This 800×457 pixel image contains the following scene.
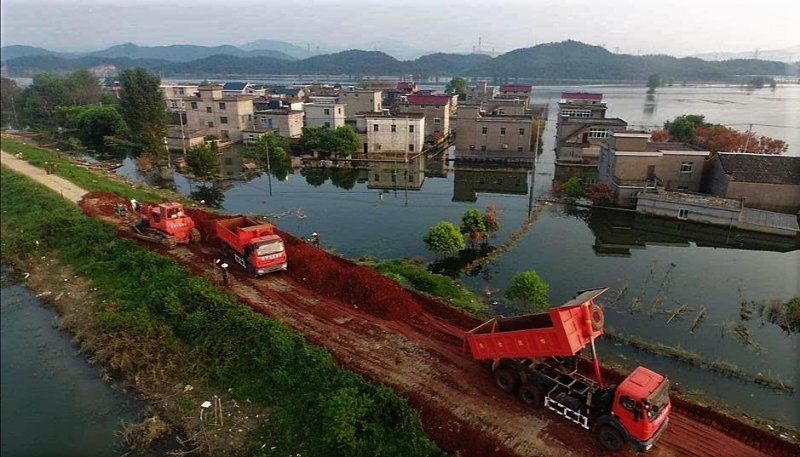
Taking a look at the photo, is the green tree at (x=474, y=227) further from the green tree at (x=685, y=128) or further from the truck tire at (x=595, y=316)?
the green tree at (x=685, y=128)

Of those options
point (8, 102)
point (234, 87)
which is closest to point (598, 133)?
point (234, 87)

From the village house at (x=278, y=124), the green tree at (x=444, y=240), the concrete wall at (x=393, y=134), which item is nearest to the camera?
the green tree at (x=444, y=240)


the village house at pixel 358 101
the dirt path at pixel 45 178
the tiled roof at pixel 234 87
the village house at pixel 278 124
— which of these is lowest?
the dirt path at pixel 45 178

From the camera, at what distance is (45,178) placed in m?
27.5

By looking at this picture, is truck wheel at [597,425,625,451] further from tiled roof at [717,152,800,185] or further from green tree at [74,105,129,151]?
green tree at [74,105,129,151]

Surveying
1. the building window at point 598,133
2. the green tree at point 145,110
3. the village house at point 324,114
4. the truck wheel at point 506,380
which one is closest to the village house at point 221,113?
the village house at point 324,114

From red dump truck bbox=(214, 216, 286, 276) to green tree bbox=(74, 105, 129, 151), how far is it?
37.6m

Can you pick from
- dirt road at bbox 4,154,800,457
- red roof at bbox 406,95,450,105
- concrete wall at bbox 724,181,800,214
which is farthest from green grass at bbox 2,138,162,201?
concrete wall at bbox 724,181,800,214

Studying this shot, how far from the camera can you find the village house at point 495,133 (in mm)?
37875

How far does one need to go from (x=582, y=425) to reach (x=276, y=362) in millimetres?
6664

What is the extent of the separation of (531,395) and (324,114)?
40.9 metres

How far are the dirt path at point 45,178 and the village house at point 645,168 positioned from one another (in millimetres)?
28255

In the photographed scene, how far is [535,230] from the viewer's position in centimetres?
2278

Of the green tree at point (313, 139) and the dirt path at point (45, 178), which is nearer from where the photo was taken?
the dirt path at point (45, 178)
